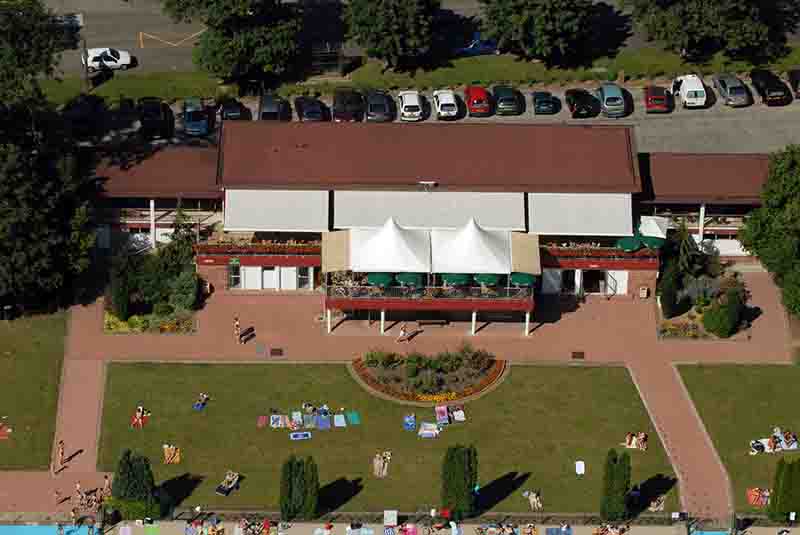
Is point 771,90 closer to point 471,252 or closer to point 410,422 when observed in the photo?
point 471,252

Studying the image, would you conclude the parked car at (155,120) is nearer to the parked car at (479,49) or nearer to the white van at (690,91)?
the parked car at (479,49)

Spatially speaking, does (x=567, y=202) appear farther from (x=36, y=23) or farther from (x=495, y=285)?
(x=36, y=23)

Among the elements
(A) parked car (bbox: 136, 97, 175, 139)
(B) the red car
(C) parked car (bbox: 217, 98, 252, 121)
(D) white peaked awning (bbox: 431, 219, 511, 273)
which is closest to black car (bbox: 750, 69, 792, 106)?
(B) the red car

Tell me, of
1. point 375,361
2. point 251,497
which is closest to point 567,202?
point 375,361

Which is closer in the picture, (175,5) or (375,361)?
(375,361)

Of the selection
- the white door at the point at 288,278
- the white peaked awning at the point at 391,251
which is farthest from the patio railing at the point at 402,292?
the white door at the point at 288,278

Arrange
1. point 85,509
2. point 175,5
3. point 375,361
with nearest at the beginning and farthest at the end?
point 85,509, point 375,361, point 175,5

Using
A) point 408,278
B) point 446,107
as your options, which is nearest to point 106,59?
point 446,107
